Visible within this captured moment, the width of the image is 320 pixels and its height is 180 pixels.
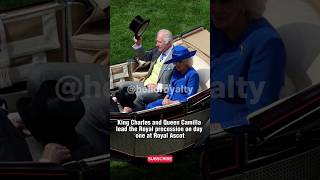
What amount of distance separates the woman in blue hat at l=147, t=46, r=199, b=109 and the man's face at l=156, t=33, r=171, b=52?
68mm

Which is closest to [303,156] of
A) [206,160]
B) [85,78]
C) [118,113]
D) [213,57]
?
[206,160]

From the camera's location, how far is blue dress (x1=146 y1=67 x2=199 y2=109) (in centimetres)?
457

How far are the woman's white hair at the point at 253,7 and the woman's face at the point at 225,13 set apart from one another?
5 cm

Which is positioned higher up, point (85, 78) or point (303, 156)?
point (85, 78)

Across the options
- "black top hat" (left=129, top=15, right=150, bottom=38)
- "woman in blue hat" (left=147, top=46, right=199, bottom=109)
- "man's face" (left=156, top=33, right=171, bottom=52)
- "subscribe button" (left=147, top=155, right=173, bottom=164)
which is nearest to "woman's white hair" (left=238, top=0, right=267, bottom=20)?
"woman in blue hat" (left=147, top=46, right=199, bottom=109)

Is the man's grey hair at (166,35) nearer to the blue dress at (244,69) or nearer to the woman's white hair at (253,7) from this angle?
the blue dress at (244,69)

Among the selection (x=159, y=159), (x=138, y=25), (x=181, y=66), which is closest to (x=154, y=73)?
(x=181, y=66)

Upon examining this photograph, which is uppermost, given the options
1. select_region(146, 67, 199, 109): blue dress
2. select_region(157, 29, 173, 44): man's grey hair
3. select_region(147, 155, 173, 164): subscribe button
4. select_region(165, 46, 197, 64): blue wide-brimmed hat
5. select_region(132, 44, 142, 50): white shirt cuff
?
select_region(157, 29, 173, 44): man's grey hair

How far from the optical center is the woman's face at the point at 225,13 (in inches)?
180

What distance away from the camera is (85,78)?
461 cm

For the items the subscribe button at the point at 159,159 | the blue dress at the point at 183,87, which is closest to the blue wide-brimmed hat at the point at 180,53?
the blue dress at the point at 183,87

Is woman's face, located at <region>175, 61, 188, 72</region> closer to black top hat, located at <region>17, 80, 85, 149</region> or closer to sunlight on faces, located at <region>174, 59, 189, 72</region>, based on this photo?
sunlight on faces, located at <region>174, 59, 189, 72</region>

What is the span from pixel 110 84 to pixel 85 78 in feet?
0.65

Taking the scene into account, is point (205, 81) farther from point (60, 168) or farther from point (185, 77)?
point (60, 168)
